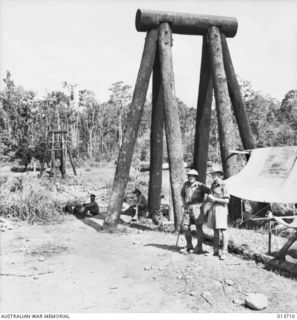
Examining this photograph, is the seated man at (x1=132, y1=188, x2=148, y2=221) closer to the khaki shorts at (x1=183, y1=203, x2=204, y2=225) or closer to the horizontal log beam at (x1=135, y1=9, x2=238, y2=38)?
the khaki shorts at (x1=183, y1=203, x2=204, y2=225)

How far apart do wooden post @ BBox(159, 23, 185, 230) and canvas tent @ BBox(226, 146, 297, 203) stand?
42.1 inches

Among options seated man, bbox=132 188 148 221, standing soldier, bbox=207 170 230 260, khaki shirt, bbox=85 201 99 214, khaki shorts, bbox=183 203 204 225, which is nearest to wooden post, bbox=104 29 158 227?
seated man, bbox=132 188 148 221

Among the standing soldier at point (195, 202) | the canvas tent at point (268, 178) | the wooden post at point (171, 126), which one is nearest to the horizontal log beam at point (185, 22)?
the wooden post at point (171, 126)

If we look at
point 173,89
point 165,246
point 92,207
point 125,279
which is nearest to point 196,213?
point 165,246

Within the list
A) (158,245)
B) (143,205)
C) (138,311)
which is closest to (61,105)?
(143,205)

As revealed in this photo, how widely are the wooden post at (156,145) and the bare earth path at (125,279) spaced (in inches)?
90.5

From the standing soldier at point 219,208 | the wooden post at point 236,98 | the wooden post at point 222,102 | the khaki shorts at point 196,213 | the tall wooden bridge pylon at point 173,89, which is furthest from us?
the wooden post at point 236,98

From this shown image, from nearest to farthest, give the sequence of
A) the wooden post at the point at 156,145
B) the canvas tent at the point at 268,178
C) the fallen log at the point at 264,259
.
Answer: the fallen log at the point at 264,259
the canvas tent at the point at 268,178
the wooden post at the point at 156,145

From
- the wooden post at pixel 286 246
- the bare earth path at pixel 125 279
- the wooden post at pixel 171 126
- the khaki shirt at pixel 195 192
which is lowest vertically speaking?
the bare earth path at pixel 125 279

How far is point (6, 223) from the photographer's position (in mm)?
9406

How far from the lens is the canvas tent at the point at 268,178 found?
22.7 feet

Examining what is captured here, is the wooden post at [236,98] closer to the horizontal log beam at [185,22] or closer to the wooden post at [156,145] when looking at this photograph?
the horizontal log beam at [185,22]

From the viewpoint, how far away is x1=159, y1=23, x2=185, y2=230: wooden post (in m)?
8.36

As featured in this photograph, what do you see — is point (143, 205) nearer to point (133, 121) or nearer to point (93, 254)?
point (133, 121)
